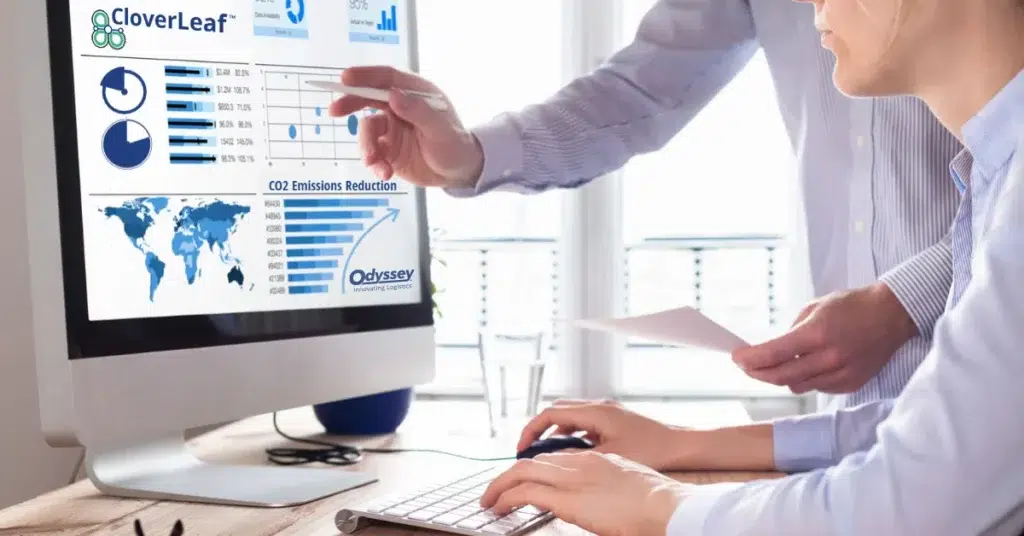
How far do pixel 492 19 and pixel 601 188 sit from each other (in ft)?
2.20

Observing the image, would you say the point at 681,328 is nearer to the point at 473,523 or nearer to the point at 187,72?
Answer: the point at 473,523

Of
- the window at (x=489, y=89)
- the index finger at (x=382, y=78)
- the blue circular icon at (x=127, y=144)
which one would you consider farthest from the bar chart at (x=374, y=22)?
the window at (x=489, y=89)

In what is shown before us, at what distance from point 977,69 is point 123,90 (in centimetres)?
83

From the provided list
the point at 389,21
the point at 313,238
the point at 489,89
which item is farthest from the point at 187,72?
the point at 489,89

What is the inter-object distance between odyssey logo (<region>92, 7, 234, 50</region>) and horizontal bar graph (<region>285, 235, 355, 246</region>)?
26cm

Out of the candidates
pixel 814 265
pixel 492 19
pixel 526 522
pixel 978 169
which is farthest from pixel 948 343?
pixel 492 19

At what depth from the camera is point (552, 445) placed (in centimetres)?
116

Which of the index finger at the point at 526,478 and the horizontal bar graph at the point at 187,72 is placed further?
the horizontal bar graph at the point at 187,72

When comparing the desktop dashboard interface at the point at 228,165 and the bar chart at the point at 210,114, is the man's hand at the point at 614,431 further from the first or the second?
the bar chart at the point at 210,114

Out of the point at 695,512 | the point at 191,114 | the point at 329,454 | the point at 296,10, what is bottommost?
the point at 329,454

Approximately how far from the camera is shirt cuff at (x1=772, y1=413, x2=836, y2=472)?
46.1 inches

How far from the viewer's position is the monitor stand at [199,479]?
1.10 meters

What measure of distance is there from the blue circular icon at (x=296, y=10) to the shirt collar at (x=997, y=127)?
0.82 m

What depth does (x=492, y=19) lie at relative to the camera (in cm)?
340
